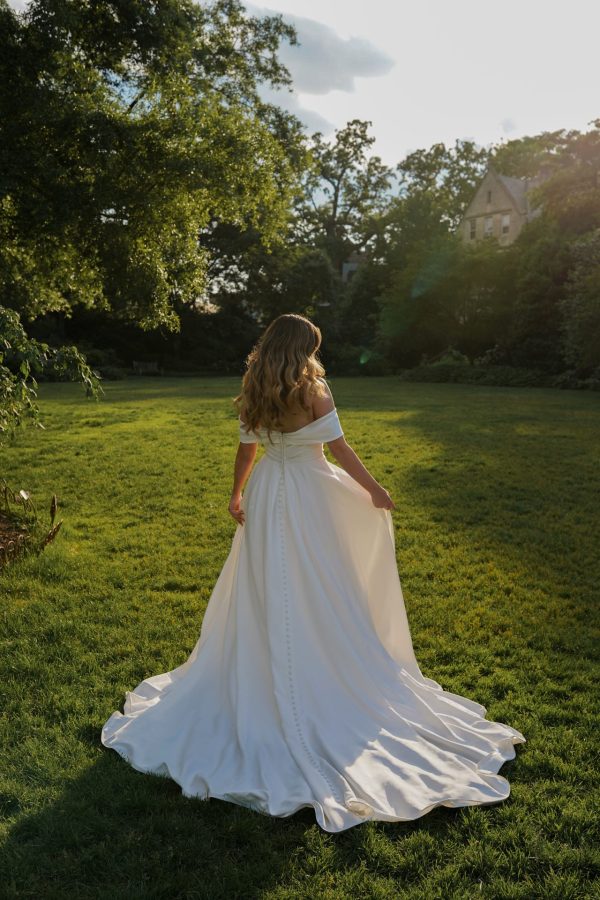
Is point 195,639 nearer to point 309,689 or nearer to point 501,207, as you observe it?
point 309,689

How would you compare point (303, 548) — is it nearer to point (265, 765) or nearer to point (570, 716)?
point (265, 765)

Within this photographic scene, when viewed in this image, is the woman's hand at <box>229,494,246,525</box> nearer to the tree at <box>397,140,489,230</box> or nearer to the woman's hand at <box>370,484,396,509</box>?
the woman's hand at <box>370,484,396,509</box>

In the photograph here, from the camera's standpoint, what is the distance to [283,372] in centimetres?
377

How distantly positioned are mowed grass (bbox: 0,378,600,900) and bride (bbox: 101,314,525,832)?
0.16m

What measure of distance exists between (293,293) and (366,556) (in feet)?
123

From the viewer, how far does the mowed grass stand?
2.91 m

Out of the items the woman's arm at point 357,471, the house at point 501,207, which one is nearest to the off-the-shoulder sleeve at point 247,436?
the woman's arm at point 357,471

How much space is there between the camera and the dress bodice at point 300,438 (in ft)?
12.8

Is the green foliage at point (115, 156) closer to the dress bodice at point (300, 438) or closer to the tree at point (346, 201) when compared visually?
the dress bodice at point (300, 438)

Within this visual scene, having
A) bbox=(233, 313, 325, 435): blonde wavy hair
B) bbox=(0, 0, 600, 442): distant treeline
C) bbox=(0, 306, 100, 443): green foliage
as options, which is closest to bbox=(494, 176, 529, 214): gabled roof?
bbox=(0, 0, 600, 442): distant treeline

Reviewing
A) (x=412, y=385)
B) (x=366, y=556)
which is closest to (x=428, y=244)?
(x=412, y=385)

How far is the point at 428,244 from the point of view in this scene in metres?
38.4

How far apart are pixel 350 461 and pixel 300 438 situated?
1.02 feet

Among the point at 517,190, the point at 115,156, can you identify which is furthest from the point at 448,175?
the point at 115,156
